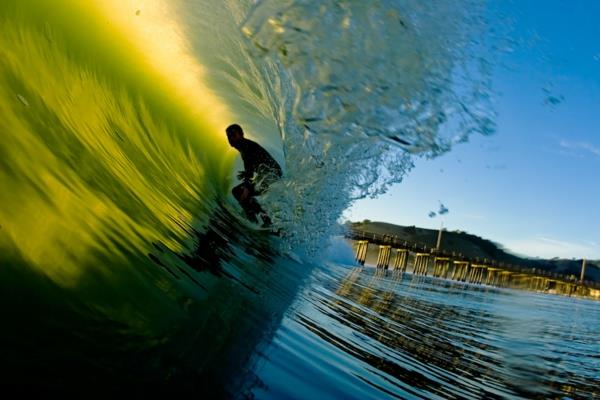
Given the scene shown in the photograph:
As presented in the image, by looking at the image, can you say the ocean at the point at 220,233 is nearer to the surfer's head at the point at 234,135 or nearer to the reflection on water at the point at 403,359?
the reflection on water at the point at 403,359

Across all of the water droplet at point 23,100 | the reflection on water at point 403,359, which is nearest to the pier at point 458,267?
the reflection on water at point 403,359

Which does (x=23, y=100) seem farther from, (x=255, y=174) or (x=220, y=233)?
(x=255, y=174)

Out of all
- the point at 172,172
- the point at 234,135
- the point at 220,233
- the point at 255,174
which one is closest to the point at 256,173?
the point at 255,174

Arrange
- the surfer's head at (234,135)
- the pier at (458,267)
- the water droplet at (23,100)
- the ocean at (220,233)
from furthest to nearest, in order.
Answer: the pier at (458,267), the surfer's head at (234,135), the water droplet at (23,100), the ocean at (220,233)

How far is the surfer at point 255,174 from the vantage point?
23.0 ft

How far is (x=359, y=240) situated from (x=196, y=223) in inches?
1126

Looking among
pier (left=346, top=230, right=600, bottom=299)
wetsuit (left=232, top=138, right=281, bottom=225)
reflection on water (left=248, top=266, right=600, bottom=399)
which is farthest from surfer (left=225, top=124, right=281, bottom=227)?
pier (left=346, top=230, right=600, bottom=299)

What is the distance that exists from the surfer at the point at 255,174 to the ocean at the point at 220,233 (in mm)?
219

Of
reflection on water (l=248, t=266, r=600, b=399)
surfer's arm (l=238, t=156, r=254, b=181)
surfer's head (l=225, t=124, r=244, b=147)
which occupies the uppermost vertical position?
surfer's head (l=225, t=124, r=244, b=147)

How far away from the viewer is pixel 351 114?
4.86 metres

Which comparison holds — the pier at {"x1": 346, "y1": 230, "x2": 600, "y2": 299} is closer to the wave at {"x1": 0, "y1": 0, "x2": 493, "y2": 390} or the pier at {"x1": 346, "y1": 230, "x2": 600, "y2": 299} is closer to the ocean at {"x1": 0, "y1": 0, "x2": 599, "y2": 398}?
the wave at {"x1": 0, "y1": 0, "x2": 493, "y2": 390}

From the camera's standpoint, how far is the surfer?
7004mm

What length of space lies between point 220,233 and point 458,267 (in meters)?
39.4

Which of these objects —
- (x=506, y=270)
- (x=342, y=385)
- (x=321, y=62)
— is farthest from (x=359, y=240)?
(x=342, y=385)
